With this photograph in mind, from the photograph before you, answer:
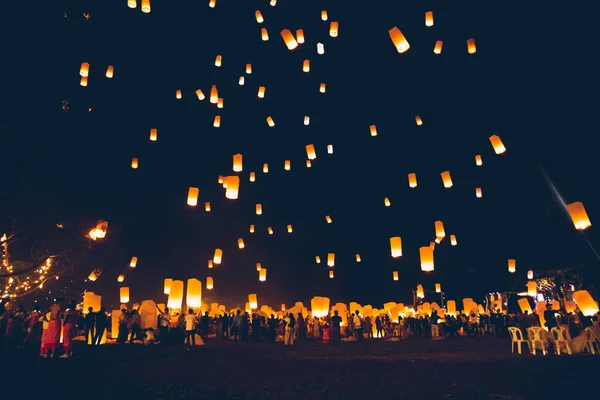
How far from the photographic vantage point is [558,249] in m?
19.9

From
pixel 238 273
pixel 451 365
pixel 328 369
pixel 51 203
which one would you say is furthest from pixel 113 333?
pixel 238 273

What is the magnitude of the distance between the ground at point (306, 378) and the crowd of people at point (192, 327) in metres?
1.02

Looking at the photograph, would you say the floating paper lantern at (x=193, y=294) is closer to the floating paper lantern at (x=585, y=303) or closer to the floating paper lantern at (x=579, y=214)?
the floating paper lantern at (x=579, y=214)

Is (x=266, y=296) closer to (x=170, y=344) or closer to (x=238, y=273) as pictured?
(x=238, y=273)

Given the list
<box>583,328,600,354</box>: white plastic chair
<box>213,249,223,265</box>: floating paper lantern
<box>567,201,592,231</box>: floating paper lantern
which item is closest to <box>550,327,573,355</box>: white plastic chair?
<box>583,328,600,354</box>: white plastic chair

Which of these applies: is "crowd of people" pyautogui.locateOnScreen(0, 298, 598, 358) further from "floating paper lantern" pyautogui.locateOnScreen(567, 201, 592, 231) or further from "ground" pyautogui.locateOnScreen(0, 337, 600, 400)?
"floating paper lantern" pyautogui.locateOnScreen(567, 201, 592, 231)

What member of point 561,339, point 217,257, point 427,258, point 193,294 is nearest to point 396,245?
point 427,258

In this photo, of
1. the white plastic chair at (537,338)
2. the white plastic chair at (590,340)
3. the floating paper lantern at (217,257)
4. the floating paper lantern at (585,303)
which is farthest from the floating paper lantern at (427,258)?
the floating paper lantern at (217,257)

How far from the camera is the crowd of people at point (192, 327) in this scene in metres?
9.48

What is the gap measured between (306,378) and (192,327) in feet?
22.3

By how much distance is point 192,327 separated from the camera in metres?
12.2

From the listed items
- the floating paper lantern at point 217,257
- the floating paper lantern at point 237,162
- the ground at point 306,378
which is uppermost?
the floating paper lantern at point 237,162

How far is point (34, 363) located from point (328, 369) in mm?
5519

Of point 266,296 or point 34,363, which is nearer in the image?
point 34,363
